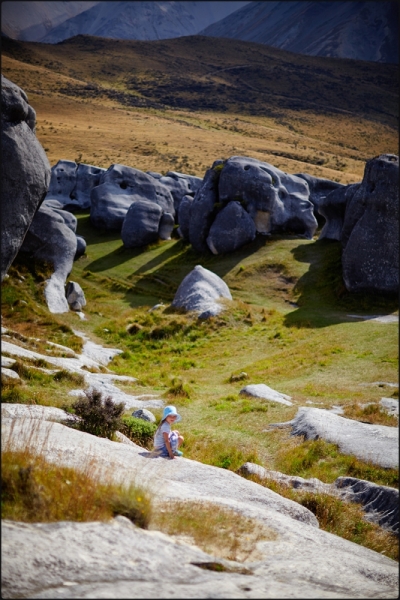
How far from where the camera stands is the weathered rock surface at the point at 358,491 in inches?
397

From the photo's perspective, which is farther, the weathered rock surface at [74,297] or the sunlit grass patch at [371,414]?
the weathered rock surface at [74,297]

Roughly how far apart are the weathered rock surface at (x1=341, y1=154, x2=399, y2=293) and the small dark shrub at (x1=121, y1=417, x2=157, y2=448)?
20717 mm

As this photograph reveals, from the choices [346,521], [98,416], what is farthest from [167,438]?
[346,521]

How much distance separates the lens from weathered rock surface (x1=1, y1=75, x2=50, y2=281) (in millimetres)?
12336

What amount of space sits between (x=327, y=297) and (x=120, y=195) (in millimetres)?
25435

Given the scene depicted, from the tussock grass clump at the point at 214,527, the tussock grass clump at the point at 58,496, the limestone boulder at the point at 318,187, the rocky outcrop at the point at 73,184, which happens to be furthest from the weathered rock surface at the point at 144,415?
the rocky outcrop at the point at 73,184

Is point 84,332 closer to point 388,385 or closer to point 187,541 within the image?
point 388,385

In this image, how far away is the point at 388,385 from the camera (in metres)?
18.7

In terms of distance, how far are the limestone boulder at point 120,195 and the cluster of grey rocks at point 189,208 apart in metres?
0.10

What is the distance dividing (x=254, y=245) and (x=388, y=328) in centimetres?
1761

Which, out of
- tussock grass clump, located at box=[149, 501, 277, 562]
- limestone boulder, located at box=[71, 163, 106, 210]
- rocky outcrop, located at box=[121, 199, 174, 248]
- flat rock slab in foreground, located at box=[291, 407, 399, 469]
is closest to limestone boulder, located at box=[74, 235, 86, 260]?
rocky outcrop, located at box=[121, 199, 174, 248]

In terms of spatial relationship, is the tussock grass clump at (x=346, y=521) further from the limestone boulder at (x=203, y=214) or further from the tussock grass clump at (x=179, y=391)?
the limestone boulder at (x=203, y=214)

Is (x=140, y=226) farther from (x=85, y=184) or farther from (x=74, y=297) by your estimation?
(x=85, y=184)

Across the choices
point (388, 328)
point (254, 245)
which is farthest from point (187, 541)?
point (254, 245)
